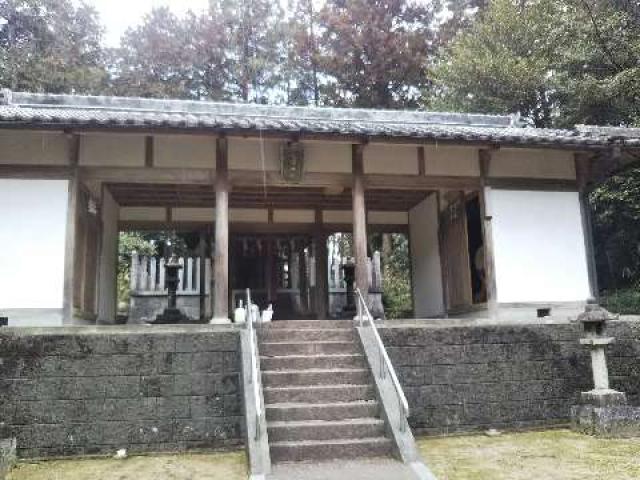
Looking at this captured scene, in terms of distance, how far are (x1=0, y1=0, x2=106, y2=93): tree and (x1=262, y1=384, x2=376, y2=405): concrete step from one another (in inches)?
784

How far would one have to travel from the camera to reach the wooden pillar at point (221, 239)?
8938 mm

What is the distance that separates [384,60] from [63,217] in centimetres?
1898

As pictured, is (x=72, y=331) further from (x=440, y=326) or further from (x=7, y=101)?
(x=7, y=101)

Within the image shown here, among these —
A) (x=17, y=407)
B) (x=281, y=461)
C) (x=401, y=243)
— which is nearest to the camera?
(x=281, y=461)

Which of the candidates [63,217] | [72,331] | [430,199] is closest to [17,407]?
[72,331]

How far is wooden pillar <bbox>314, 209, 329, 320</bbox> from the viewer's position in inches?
527

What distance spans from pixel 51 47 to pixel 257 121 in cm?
1928

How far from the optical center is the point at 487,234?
1005 centimetres

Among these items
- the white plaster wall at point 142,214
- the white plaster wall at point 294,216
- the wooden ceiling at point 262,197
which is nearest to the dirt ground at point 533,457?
the wooden ceiling at point 262,197

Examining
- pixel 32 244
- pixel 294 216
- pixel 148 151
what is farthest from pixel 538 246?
pixel 32 244

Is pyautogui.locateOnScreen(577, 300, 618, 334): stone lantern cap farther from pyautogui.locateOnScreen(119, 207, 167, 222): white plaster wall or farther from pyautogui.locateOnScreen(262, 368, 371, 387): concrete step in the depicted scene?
pyautogui.locateOnScreen(119, 207, 167, 222): white plaster wall

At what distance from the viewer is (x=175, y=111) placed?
1259 cm

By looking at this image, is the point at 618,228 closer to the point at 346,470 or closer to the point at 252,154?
the point at 252,154

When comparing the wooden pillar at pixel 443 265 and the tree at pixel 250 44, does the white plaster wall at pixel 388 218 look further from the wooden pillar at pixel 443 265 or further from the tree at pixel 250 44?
the tree at pixel 250 44
